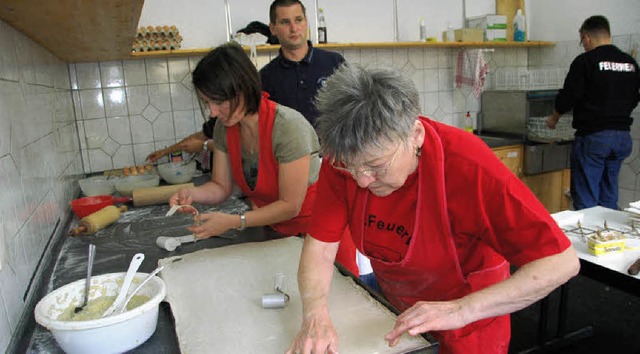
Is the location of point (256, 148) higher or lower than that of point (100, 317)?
higher

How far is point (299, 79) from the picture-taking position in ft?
8.86

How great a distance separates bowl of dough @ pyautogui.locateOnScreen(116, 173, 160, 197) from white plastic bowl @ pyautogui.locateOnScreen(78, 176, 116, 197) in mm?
45

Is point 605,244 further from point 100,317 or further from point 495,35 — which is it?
point 495,35

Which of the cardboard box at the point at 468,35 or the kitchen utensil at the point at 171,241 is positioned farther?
the cardboard box at the point at 468,35

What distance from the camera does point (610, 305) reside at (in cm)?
261

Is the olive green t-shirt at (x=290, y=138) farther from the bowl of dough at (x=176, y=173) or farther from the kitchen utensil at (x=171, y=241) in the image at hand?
the bowl of dough at (x=176, y=173)

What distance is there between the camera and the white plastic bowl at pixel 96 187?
7.07 feet

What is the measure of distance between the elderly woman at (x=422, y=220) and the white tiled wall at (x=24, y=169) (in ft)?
2.06

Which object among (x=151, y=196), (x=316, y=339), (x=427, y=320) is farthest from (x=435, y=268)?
(x=151, y=196)

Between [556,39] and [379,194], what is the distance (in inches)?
145

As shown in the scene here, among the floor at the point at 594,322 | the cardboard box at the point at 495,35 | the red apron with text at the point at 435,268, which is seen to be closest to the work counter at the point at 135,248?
the red apron with text at the point at 435,268

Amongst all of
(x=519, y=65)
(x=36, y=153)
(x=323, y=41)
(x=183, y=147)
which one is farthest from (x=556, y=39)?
(x=36, y=153)

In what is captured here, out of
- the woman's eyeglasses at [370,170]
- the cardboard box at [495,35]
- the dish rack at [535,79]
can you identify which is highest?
the cardboard box at [495,35]

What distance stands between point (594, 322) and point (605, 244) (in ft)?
3.76
